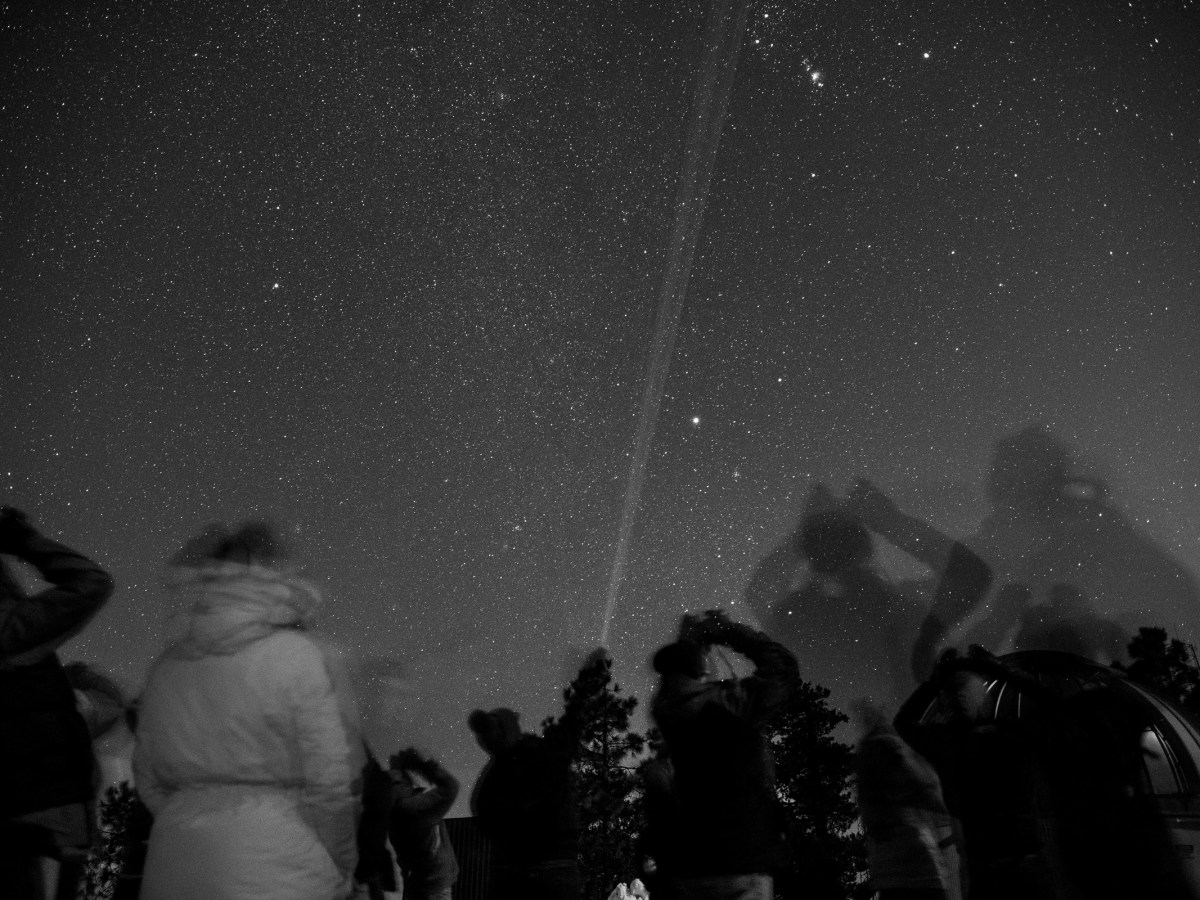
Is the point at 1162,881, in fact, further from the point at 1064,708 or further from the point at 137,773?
the point at 137,773

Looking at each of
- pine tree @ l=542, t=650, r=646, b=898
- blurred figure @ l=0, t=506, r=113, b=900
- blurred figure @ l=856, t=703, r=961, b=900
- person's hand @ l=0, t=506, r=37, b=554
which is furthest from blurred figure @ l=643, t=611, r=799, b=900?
pine tree @ l=542, t=650, r=646, b=898

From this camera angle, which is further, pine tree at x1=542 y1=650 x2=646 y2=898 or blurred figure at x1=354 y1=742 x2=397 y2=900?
pine tree at x1=542 y1=650 x2=646 y2=898

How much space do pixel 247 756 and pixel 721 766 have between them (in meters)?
1.96

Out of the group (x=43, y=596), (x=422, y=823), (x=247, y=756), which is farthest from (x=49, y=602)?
(x=422, y=823)

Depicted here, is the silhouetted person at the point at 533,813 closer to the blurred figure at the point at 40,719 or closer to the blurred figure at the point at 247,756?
the blurred figure at the point at 247,756

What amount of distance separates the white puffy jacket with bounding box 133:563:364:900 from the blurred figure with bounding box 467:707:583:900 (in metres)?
1.93

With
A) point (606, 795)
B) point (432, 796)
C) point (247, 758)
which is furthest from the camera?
point (606, 795)

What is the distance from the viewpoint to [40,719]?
2871mm

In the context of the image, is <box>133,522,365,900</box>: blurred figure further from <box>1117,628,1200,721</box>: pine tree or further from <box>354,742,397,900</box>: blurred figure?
<box>1117,628,1200,721</box>: pine tree

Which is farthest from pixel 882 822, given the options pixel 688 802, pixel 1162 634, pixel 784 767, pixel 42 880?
pixel 1162 634

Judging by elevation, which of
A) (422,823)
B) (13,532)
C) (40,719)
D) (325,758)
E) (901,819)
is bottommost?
(901,819)

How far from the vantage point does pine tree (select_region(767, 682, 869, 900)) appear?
31.5 m

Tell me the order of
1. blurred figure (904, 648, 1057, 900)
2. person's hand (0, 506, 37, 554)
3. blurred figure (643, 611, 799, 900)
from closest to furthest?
person's hand (0, 506, 37, 554)
blurred figure (643, 611, 799, 900)
blurred figure (904, 648, 1057, 900)

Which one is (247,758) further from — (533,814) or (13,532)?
(533,814)
